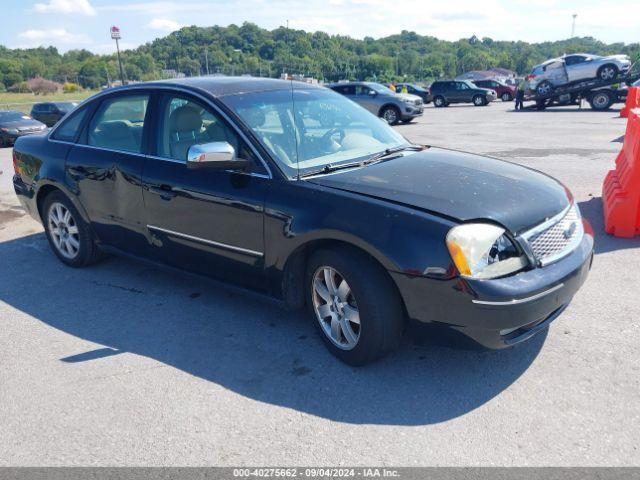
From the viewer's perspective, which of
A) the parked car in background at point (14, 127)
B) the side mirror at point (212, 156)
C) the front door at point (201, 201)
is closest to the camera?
the side mirror at point (212, 156)

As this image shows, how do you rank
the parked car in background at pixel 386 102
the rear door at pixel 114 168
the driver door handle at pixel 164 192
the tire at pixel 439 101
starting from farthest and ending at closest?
the tire at pixel 439 101 → the parked car in background at pixel 386 102 → the rear door at pixel 114 168 → the driver door handle at pixel 164 192

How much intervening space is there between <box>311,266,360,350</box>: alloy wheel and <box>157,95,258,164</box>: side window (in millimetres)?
1197

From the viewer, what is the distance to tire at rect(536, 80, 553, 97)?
2514 centimetres

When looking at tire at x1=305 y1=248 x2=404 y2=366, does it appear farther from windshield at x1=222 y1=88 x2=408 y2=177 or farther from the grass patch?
the grass patch

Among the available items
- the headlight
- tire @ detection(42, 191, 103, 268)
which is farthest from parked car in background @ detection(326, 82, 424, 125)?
the headlight

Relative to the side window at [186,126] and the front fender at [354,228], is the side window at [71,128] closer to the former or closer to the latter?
the side window at [186,126]

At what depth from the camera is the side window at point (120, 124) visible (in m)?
4.62

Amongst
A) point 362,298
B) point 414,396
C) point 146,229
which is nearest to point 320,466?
point 414,396

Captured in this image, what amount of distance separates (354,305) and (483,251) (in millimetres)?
846

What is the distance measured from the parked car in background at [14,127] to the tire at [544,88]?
20568mm

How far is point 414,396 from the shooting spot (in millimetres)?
3182

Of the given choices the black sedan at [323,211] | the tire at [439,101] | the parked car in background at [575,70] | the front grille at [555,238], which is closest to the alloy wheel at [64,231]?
the black sedan at [323,211]

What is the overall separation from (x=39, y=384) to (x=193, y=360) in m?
0.94

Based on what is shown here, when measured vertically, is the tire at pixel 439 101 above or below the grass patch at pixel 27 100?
below
